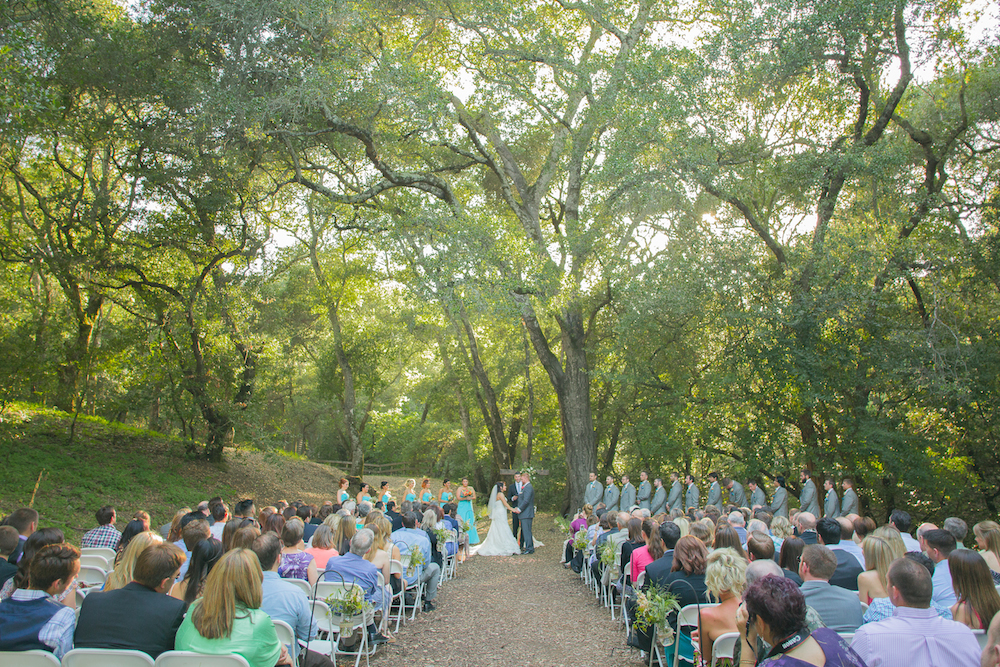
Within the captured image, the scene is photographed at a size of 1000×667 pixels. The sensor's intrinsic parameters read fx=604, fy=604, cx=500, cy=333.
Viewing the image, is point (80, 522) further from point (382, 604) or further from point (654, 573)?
point (654, 573)

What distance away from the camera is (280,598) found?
12.4 ft

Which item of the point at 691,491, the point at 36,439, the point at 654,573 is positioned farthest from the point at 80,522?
the point at 691,491

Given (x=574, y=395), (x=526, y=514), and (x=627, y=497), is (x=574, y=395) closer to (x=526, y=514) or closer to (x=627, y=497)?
(x=627, y=497)

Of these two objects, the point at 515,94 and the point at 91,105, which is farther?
the point at 515,94

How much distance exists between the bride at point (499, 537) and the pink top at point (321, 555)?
7.26 metres

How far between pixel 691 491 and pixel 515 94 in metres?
9.97

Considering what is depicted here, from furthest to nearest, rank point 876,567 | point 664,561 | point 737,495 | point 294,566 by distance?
point 737,495 < point 294,566 < point 664,561 < point 876,567

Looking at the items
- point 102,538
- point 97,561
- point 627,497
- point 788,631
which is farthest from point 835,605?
point 627,497

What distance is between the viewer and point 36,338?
12070mm

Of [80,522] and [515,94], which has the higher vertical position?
[515,94]

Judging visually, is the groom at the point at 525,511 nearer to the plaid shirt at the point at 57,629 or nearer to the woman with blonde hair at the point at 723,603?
the woman with blonde hair at the point at 723,603

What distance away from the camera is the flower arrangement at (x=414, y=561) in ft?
20.8

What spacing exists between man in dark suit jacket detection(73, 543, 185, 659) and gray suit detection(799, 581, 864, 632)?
3551mm

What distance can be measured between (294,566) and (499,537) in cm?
775
